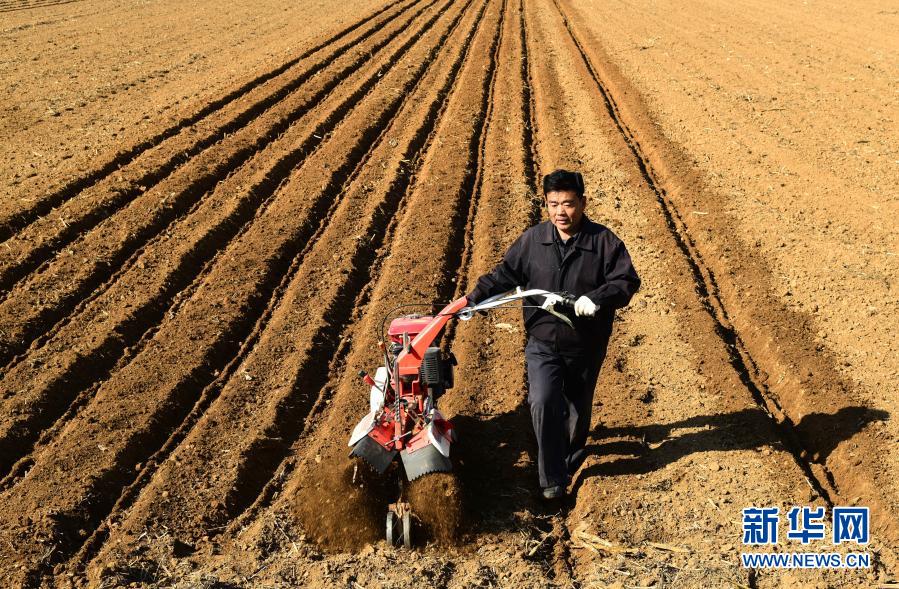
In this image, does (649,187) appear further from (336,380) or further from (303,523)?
(303,523)

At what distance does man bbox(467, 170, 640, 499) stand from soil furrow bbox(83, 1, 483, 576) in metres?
1.99

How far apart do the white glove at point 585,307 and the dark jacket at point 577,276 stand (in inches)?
5.3

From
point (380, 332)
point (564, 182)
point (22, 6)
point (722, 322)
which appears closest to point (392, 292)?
point (380, 332)

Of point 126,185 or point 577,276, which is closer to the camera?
point 577,276

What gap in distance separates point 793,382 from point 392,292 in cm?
361

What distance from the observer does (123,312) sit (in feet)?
23.6

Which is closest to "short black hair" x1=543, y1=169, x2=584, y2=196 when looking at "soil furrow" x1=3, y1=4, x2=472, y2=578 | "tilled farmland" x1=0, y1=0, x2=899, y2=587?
"tilled farmland" x1=0, y1=0, x2=899, y2=587

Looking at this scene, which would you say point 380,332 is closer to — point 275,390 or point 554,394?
point 275,390

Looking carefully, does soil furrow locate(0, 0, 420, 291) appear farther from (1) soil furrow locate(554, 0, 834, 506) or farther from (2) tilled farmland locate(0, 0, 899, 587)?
(1) soil furrow locate(554, 0, 834, 506)

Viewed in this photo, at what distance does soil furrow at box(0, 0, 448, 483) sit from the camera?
6.02 metres

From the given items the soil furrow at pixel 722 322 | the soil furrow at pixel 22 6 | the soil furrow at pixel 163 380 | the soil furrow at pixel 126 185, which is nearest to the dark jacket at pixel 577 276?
the soil furrow at pixel 722 322

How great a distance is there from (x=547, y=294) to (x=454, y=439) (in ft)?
4.19

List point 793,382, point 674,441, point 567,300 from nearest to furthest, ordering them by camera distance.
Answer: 1. point 567,300
2. point 674,441
3. point 793,382

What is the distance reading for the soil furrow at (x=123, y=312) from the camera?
19.7 feet
